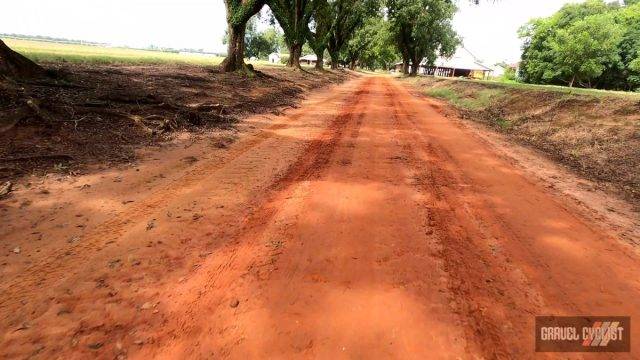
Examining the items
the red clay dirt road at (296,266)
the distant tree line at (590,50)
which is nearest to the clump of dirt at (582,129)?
the red clay dirt road at (296,266)

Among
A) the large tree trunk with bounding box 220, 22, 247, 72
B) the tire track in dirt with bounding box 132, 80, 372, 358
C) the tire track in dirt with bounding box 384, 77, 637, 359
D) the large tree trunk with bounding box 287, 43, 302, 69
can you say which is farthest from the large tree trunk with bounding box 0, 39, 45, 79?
the large tree trunk with bounding box 287, 43, 302, 69

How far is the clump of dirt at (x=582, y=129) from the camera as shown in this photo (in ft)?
25.9

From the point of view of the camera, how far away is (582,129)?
10.5m

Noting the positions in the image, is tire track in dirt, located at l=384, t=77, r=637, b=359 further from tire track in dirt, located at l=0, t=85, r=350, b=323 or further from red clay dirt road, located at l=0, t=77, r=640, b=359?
tire track in dirt, located at l=0, t=85, r=350, b=323

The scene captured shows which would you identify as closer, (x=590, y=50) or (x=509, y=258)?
(x=509, y=258)

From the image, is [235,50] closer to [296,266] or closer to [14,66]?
[14,66]

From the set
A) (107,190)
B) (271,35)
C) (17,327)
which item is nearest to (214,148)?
(107,190)

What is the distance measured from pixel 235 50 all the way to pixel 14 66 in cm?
1271

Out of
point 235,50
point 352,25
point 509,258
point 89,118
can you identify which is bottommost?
point 509,258

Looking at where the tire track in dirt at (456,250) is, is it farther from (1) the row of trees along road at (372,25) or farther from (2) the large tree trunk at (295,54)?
(2) the large tree trunk at (295,54)

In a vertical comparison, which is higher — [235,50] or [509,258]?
[235,50]

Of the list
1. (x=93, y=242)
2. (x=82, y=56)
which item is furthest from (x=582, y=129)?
(x=82, y=56)

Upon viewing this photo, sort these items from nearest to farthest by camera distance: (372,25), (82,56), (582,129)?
(582,129)
(82,56)
(372,25)

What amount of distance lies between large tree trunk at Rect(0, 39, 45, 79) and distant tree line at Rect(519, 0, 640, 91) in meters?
51.6
